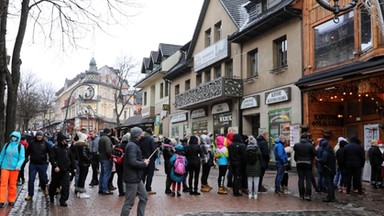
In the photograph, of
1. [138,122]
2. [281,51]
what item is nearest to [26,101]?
[138,122]

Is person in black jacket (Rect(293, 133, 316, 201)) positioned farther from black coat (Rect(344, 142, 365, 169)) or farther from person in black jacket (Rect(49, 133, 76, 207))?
person in black jacket (Rect(49, 133, 76, 207))

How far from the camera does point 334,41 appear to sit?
54.0ft

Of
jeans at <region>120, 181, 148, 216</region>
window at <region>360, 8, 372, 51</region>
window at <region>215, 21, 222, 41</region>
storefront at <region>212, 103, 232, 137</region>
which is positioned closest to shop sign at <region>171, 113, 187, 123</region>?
storefront at <region>212, 103, 232, 137</region>

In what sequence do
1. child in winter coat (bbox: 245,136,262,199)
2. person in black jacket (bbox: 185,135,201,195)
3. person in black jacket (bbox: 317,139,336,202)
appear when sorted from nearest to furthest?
person in black jacket (bbox: 317,139,336,202) < child in winter coat (bbox: 245,136,262,199) < person in black jacket (bbox: 185,135,201,195)

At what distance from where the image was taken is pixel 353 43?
15.3m

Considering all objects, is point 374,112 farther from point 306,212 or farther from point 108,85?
point 108,85

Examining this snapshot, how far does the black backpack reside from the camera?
11359mm

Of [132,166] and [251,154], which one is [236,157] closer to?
[251,154]

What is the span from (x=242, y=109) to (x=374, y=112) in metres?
8.20

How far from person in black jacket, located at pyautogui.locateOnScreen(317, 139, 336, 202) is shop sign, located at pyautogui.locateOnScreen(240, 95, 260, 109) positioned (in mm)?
9967

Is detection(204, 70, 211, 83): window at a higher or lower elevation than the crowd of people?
higher

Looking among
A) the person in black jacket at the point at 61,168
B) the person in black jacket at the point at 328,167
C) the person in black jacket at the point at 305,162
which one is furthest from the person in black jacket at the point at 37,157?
the person in black jacket at the point at 328,167

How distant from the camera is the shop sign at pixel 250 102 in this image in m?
21.5

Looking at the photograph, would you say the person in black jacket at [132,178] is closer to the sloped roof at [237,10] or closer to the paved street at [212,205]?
A: the paved street at [212,205]
